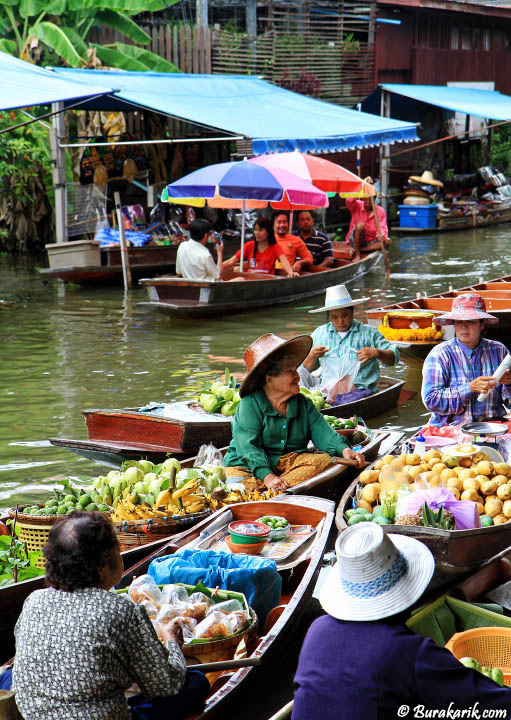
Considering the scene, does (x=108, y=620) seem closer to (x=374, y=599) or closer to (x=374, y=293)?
(x=374, y=599)

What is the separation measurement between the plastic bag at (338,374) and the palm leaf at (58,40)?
1090 centimetres

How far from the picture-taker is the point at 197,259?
11.9 meters

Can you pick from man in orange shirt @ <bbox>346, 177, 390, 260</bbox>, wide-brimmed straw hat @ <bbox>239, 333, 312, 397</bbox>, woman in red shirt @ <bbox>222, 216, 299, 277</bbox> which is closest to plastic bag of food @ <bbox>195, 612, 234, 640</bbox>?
wide-brimmed straw hat @ <bbox>239, 333, 312, 397</bbox>

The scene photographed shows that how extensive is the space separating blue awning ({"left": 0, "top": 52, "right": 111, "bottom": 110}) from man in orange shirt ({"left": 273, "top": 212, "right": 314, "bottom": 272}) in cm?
293

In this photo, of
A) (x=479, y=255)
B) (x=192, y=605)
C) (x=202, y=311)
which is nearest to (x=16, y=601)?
(x=192, y=605)

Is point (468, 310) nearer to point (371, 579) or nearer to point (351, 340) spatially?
point (351, 340)

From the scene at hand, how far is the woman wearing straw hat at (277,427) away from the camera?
5066mm

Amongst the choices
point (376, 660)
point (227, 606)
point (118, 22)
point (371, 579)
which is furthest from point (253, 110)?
point (376, 660)

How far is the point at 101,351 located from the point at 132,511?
631 cm

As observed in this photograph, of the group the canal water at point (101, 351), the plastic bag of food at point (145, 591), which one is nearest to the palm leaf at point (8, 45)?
the canal water at point (101, 351)

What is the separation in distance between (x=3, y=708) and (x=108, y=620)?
1.71 ft

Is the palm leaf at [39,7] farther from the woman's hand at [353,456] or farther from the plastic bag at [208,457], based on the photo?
the woman's hand at [353,456]

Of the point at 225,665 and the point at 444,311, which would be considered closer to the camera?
the point at 225,665

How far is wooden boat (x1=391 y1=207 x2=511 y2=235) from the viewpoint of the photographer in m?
21.3
